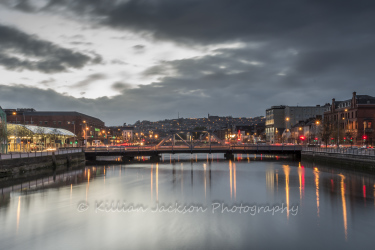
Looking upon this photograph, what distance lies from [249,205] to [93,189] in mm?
19940

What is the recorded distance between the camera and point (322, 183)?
4444 cm

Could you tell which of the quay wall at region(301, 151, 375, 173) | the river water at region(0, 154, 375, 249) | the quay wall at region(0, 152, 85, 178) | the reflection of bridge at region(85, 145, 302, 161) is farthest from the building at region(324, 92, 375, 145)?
the quay wall at region(0, 152, 85, 178)

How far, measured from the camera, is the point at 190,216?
27297 mm

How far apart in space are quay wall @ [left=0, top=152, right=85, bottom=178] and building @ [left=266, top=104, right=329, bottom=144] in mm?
112363

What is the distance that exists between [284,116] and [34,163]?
147867 mm

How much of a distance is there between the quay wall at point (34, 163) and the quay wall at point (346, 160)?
51.0 m

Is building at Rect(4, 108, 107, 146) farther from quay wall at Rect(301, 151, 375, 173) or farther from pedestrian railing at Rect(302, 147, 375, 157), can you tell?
pedestrian railing at Rect(302, 147, 375, 157)

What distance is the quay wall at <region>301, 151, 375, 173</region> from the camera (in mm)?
51350

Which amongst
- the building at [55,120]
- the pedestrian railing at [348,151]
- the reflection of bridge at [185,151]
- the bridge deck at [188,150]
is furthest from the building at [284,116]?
the building at [55,120]

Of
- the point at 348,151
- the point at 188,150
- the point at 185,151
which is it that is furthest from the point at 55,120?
the point at 348,151

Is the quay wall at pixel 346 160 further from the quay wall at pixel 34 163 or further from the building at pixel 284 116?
the building at pixel 284 116

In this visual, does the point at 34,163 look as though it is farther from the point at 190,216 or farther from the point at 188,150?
the point at 188,150

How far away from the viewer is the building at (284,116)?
172500 millimetres

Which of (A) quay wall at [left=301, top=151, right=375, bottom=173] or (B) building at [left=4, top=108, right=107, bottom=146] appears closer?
(A) quay wall at [left=301, top=151, right=375, bottom=173]
